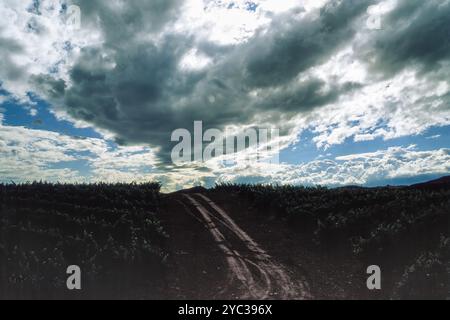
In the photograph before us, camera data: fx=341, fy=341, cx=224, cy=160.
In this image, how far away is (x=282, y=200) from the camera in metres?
20.1

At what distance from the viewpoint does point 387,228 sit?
43.2 ft

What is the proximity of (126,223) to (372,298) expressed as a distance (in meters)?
9.70

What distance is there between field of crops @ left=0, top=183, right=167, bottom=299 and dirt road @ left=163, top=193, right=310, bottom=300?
952 millimetres

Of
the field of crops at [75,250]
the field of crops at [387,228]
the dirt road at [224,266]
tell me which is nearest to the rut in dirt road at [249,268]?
the dirt road at [224,266]

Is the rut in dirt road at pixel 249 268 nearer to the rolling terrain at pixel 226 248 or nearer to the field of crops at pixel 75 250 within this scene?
the rolling terrain at pixel 226 248

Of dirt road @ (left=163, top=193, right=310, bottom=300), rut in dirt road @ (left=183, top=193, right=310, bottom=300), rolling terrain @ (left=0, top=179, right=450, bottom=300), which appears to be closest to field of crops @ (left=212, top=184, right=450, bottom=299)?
rolling terrain @ (left=0, top=179, right=450, bottom=300)

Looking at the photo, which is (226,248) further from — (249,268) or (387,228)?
(387,228)

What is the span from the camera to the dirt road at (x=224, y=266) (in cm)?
1009

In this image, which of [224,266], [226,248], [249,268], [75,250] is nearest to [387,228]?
[249,268]

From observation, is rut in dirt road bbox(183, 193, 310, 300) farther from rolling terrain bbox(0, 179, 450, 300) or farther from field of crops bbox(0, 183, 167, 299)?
field of crops bbox(0, 183, 167, 299)

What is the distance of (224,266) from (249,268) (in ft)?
2.95

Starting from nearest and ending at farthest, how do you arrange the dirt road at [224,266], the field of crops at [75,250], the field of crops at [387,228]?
the field of crops at [387,228]
the field of crops at [75,250]
the dirt road at [224,266]

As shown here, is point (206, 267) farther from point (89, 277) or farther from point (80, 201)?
point (80, 201)

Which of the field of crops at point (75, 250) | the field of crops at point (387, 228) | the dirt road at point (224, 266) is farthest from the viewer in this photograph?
the dirt road at point (224, 266)
